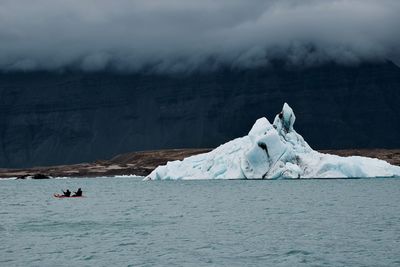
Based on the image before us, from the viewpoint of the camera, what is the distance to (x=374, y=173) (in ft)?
372

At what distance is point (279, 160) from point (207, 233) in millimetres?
62756

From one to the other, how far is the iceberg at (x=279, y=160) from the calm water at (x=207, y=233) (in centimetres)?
3221

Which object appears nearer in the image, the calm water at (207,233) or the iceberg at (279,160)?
the calm water at (207,233)

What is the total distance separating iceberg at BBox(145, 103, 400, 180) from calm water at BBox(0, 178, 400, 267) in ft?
106

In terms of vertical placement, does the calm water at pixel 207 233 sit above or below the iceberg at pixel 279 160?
below

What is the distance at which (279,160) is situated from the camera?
10700 cm

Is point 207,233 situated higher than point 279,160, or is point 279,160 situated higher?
point 279,160

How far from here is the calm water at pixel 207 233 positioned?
3562 centimetres

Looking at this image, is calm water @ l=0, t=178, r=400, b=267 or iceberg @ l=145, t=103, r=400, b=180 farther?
iceberg @ l=145, t=103, r=400, b=180

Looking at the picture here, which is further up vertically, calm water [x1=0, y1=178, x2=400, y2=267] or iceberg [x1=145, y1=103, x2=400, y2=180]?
iceberg [x1=145, y1=103, x2=400, y2=180]

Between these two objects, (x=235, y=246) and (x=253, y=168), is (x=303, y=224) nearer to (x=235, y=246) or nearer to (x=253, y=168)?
(x=235, y=246)

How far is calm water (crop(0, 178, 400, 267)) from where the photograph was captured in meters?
35.6

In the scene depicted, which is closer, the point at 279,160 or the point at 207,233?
the point at 207,233

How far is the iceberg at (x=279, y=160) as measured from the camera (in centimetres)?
10525
